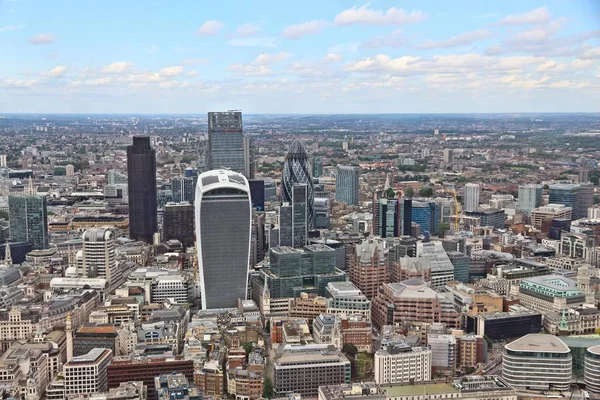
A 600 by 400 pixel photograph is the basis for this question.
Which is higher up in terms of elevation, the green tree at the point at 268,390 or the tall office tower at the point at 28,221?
the tall office tower at the point at 28,221

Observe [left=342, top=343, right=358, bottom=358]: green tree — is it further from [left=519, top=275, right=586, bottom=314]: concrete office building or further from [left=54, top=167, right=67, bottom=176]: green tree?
[left=54, top=167, right=67, bottom=176]: green tree

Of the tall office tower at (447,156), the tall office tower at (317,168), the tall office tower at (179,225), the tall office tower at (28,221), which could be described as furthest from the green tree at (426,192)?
the tall office tower at (28,221)

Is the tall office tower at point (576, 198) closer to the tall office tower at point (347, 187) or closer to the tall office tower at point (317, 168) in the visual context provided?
the tall office tower at point (347, 187)

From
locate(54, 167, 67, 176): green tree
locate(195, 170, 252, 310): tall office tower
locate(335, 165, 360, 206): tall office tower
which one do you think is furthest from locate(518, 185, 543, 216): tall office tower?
locate(54, 167, 67, 176): green tree

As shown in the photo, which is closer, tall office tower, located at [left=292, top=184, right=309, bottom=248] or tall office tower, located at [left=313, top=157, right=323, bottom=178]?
tall office tower, located at [left=292, top=184, right=309, bottom=248]

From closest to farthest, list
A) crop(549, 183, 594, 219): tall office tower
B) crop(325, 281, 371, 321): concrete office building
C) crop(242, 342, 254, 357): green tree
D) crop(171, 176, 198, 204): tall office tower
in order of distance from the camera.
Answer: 1. crop(242, 342, 254, 357): green tree
2. crop(325, 281, 371, 321): concrete office building
3. crop(549, 183, 594, 219): tall office tower
4. crop(171, 176, 198, 204): tall office tower

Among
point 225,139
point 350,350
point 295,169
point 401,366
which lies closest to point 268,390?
point 401,366

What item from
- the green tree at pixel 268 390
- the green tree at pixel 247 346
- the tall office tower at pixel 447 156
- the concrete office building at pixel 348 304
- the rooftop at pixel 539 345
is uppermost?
the tall office tower at pixel 447 156

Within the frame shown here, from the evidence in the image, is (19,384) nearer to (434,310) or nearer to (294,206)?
(434,310)
